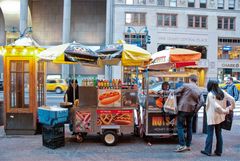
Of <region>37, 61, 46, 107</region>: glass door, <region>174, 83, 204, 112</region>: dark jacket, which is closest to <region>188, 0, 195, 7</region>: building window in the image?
<region>37, 61, 46, 107</region>: glass door

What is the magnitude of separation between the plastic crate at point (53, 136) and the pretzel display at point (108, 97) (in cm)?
129

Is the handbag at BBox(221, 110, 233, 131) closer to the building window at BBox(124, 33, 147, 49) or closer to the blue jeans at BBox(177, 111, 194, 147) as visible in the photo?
the blue jeans at BBox(177, 111, 194, 147)

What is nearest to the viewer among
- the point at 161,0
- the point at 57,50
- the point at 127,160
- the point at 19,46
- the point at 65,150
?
the point at 127,160

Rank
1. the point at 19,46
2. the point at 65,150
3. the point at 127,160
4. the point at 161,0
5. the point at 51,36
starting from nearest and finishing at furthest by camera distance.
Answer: the point at 127,160 < the point at 65,150 < the point at 19,46 < the point at 161,0 < the point at 51,36

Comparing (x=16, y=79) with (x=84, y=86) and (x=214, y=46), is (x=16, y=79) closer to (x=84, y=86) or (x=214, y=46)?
(x=84, y=86)

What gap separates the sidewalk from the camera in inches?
246

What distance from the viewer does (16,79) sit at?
8.51 m

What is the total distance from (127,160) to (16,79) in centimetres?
463

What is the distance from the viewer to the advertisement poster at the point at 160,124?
760 cm

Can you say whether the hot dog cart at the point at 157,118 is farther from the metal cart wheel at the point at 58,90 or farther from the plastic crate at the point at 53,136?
the metal cart wheel at the point at 58,90

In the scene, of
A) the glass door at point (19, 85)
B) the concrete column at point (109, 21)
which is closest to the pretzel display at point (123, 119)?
the glass door at point (19, 85)

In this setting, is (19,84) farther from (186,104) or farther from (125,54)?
(186,104)

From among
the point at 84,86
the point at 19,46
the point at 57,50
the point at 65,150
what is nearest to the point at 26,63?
the point at 19,46

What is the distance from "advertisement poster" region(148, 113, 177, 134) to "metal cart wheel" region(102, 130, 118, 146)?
3.36ft
